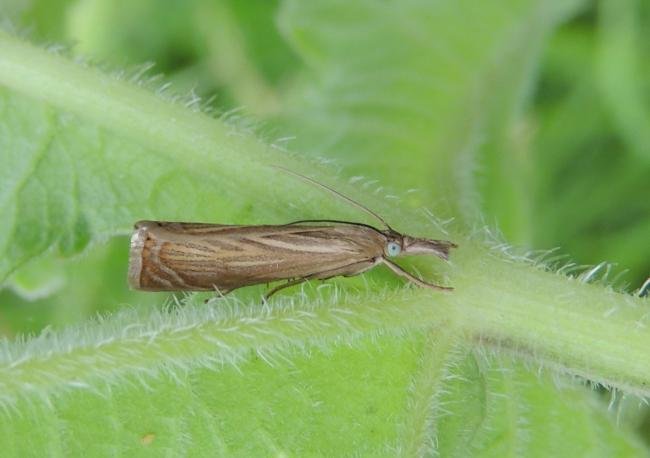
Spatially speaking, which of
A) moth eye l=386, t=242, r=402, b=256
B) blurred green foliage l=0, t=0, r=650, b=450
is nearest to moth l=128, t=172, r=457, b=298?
moth eye l=386, t=242, r=402, b=256

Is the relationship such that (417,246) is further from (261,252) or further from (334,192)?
(261,252)

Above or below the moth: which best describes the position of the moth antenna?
above

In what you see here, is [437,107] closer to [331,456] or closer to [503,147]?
[503,147]

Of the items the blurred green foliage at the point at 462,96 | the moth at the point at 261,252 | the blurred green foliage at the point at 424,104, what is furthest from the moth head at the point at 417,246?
the blurred green foliage at the point at 462,96

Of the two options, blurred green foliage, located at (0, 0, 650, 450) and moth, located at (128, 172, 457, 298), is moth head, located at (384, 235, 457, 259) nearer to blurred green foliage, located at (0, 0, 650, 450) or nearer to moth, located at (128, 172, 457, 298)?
moth, located at (128, 172, 457, 298)

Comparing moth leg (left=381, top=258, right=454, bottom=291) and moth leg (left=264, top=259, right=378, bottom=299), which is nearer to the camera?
moth leg (left=381, top=258, right=454, bottom=291)

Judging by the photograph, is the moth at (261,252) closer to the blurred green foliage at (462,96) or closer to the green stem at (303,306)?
the green stem at (303,306)

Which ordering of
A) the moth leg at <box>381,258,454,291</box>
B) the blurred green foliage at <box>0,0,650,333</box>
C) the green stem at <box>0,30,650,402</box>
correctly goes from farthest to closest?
the blurred green foliage at <box>0,0,650,333</box>
the moth leg at <box>381,258,454,291</box>
the green stem at <box>0,30,650,402</box>

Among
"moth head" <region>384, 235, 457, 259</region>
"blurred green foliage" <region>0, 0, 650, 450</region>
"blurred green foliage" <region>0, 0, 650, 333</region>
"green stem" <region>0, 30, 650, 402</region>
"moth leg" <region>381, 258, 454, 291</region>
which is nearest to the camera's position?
"green stem" <region>0, 30, 650, 402</region>

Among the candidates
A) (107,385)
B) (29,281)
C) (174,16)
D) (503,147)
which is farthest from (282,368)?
(174,16)
